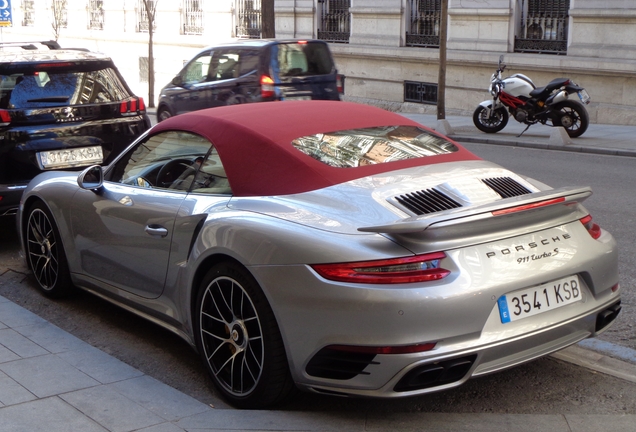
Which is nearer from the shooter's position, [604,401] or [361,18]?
[604,401]

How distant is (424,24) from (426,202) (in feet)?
64.1

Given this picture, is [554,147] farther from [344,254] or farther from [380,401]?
[344,254]

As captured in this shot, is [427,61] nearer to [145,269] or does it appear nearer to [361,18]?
[361,18]

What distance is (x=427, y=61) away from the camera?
72.7 ft

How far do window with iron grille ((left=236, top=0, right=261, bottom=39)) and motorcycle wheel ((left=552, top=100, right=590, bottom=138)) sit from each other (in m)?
15.0

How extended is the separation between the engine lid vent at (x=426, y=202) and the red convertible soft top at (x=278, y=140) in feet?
1.13

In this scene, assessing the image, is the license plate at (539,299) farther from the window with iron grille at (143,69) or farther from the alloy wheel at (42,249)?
the window with iron grille at (143,69)

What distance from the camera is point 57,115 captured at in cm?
771

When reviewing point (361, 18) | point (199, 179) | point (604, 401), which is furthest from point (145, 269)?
point (361, 18)

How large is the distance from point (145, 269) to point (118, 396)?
871 mm

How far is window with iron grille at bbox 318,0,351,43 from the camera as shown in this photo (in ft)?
82.4

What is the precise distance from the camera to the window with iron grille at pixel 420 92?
72.9 ft

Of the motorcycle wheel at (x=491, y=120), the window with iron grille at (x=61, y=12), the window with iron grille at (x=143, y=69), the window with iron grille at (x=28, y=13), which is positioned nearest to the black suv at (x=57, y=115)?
the motorcycle wheel at (x=491, y=120)

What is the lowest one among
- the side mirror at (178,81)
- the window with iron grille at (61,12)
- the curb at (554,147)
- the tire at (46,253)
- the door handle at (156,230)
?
the curb at (554,147)
